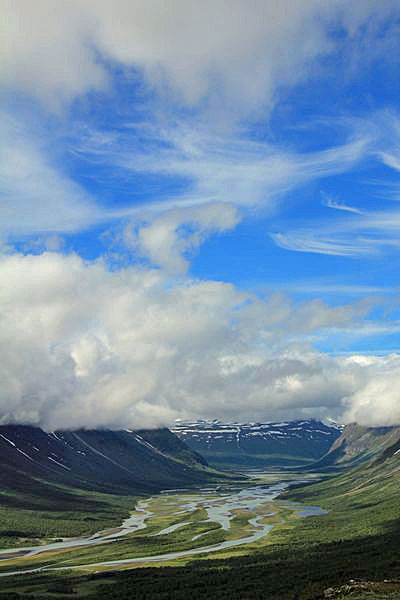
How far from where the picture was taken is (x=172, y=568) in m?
193

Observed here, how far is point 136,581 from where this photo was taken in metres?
167

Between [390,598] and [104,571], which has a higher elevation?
[390,598]

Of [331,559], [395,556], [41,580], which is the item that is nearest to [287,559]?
[331,559]

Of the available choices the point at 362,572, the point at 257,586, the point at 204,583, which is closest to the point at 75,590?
the point at 204,583

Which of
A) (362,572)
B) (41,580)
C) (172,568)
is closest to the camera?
(362,572)

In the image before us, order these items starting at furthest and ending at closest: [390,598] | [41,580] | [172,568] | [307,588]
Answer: [172,568] < [41,580] < [307,588] < [390,598]

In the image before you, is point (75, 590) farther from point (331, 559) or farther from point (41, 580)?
point (331, 559)

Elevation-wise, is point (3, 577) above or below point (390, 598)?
below

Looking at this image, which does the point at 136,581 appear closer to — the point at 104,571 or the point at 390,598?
the point at 104,571

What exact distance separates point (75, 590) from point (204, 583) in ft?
117

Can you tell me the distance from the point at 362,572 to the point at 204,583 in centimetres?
4250

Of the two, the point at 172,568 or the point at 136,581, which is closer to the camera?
the point at 136,581

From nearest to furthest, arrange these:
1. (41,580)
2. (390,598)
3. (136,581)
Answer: (390,598)
(136,581)
(41,580)

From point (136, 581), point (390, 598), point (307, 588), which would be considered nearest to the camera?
point (390, 598)
